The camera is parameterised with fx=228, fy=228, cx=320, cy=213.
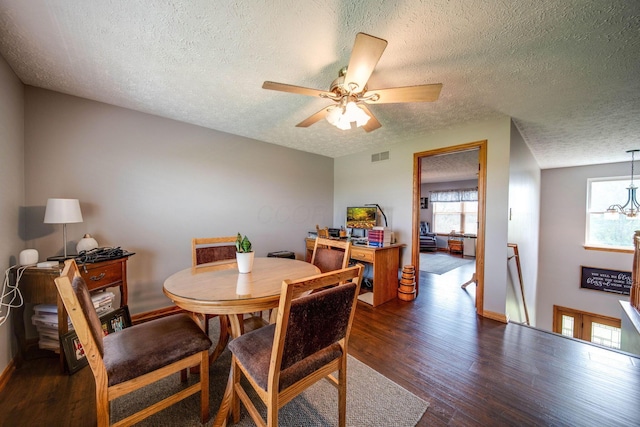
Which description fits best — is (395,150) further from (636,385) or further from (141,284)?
(141,284)

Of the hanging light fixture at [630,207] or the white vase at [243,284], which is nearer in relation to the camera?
the white vase at [243,284]

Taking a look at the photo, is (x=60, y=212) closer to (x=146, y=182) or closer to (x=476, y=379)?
(x=146, y=182)

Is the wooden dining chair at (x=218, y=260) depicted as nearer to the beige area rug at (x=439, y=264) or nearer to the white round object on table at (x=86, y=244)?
the white round object on table at (x=86, y=244)

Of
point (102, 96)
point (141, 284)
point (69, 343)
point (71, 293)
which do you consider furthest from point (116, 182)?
point (71, 293)

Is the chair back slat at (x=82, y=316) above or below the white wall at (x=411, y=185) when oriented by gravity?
below

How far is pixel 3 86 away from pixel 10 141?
0.39 metres

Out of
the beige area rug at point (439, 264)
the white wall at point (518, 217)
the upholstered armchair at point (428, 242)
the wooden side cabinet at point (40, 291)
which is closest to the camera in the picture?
the wooden side cabinet at point (40, 291)

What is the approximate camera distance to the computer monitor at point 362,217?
12.3 ft

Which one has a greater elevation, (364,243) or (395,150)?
(395,150)

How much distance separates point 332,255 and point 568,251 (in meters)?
6.19

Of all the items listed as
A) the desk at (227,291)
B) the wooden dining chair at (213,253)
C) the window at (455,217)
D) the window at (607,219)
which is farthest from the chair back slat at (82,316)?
the window at (455,217)

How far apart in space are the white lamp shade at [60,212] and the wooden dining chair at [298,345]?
1.89 meters

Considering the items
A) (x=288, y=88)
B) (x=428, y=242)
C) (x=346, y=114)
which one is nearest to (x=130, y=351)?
(x=288, y=88)

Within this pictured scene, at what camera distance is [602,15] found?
1.23 m
